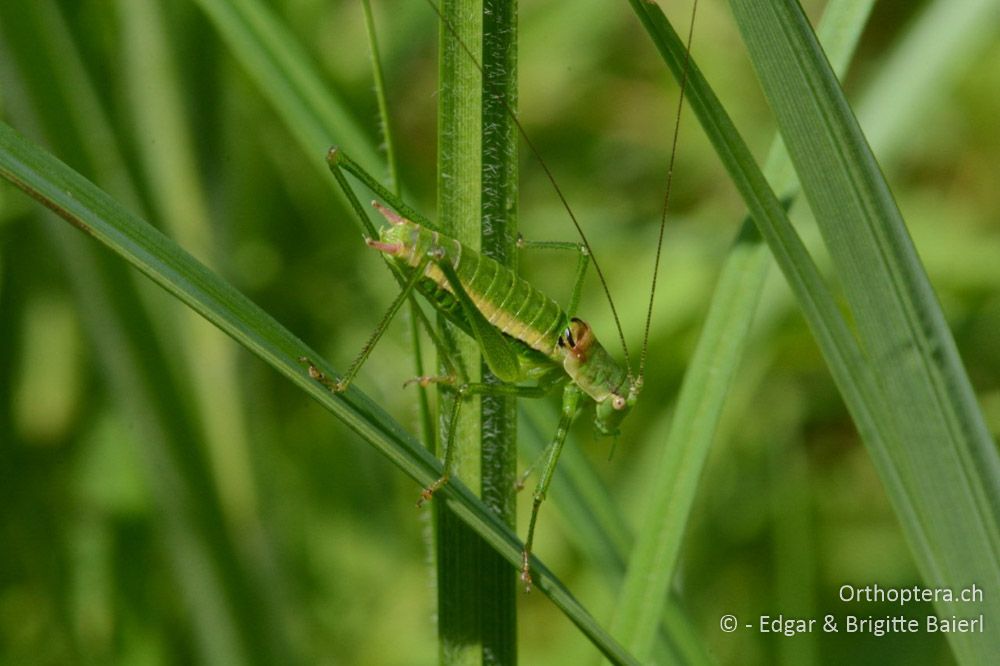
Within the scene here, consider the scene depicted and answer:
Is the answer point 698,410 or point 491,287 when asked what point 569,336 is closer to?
point 491,287

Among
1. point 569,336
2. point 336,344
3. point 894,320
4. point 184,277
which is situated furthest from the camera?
point 336,344

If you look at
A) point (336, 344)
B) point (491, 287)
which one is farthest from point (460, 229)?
point (336, 344)

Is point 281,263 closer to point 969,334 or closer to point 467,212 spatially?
point 467,212

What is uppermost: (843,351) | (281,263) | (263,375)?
(281,263)

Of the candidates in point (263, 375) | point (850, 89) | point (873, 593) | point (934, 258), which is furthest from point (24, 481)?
point (850, 89)

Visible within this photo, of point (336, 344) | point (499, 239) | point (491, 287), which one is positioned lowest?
point (499, 239)

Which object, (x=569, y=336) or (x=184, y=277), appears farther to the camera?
(x=569, y=336)

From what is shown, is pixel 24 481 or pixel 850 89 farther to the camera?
pixel 850 89
